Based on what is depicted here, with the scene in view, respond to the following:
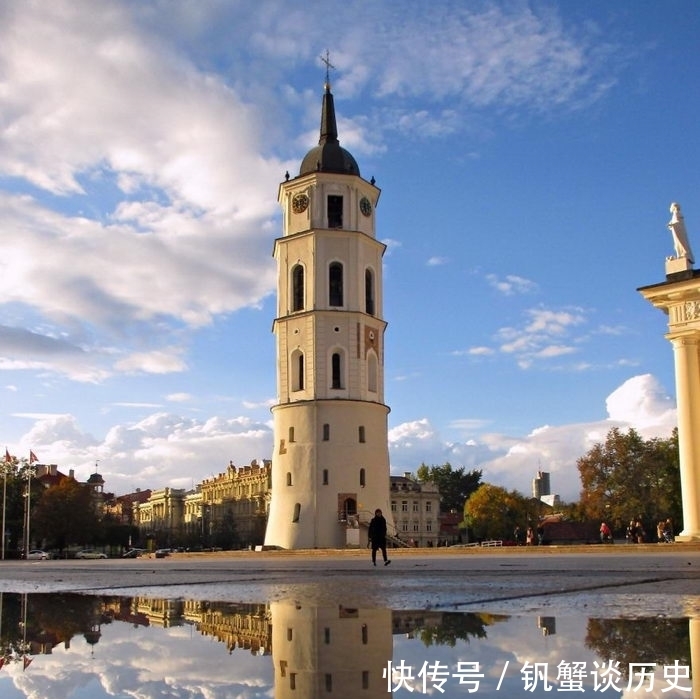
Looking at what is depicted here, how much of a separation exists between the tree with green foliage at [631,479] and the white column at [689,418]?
110ft

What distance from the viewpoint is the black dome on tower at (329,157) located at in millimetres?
59625

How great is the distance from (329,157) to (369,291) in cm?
954

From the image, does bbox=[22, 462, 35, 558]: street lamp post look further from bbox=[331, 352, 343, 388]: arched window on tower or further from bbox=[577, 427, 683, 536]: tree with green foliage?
bbox=[577, 427, 683, 536]: tree with green foliage

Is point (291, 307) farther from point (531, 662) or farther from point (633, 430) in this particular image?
point (531, 662)

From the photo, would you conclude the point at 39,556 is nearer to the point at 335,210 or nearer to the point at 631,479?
the point at 335,210

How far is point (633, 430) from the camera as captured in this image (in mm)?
68688

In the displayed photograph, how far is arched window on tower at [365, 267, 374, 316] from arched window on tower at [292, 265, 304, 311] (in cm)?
419

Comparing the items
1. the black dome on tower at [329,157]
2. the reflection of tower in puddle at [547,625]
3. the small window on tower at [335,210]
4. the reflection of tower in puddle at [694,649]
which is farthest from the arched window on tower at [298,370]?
the reflection of tower in puddle at [694,649]

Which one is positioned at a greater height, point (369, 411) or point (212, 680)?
point (369, 411)

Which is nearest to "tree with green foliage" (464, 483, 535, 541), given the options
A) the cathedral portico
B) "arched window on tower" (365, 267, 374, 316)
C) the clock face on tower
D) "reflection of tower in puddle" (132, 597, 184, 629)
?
"arched window on tower" (365, 267, 374, 316)

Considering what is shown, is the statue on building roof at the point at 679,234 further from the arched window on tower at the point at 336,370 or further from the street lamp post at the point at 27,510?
the street lamp post at the point at 27,510

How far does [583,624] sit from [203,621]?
2.11 meters

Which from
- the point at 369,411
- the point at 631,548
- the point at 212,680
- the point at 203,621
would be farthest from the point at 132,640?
the point at 369,411

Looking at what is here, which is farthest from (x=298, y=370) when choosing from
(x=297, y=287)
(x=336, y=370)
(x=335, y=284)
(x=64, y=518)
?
(x=64, y=518)
